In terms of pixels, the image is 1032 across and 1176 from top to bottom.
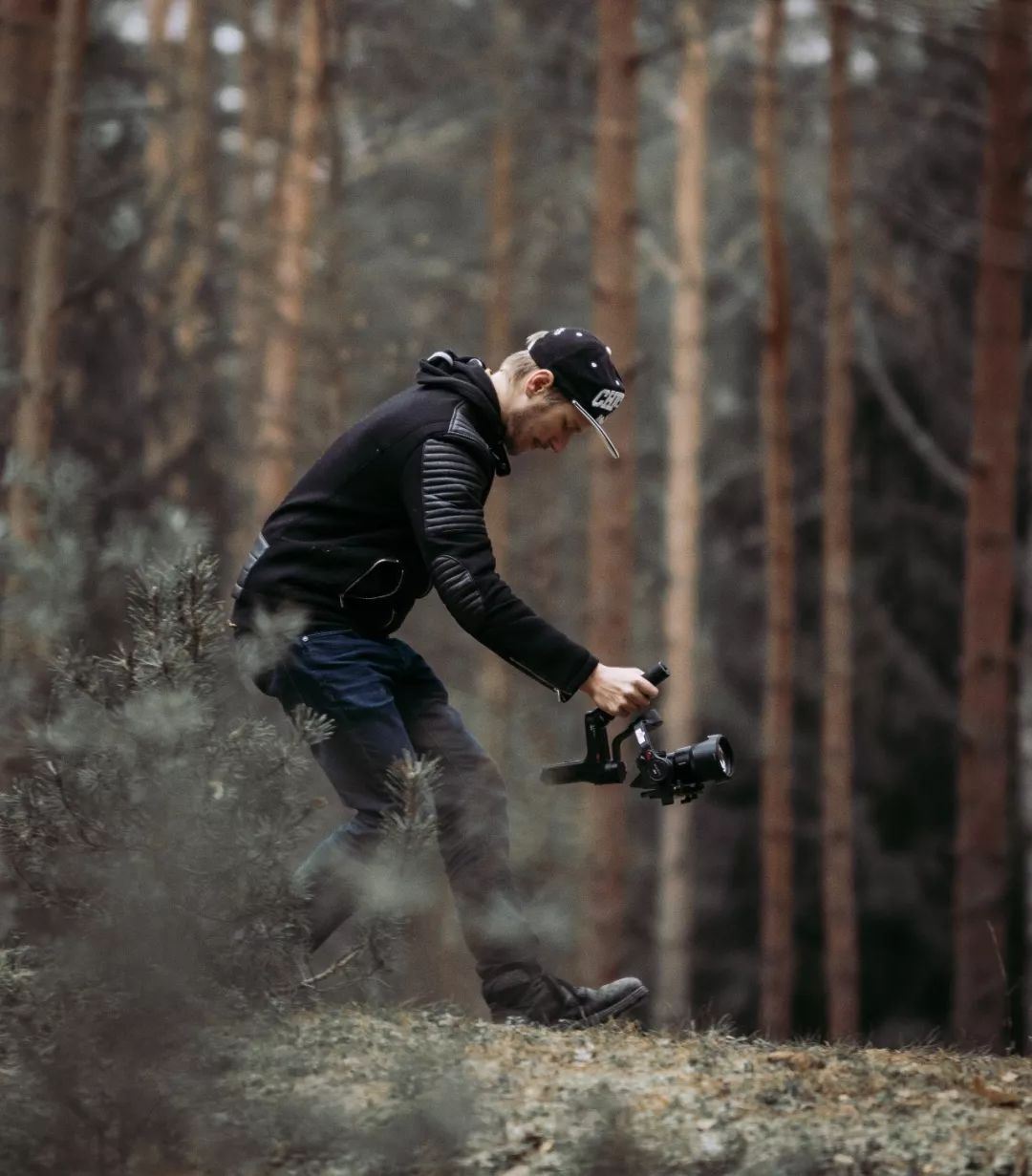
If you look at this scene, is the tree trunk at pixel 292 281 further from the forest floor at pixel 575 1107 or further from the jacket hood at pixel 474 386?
the forest floor at pixel 575 1107

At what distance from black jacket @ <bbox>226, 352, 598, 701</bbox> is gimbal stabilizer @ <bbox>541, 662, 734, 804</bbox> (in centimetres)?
20

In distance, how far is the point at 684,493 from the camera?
17.7 metres

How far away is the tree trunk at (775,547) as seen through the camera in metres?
16.0

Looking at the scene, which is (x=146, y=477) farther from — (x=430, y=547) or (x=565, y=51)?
(x=430, y=547)

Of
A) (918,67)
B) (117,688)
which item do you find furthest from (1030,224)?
(117,688)

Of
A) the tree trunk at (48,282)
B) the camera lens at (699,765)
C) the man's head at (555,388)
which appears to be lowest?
the camera lens at (699,765)

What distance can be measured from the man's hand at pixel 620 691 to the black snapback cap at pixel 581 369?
80 centimetres

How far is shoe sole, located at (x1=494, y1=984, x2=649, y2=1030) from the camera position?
20.2 feet

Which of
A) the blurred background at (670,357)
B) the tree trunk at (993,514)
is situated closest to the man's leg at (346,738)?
the blurred background at (670,357)

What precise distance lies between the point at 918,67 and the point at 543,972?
17.7 meters

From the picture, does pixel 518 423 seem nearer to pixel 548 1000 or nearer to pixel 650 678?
pixel 650 678

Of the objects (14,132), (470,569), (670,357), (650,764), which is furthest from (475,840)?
(670,357)

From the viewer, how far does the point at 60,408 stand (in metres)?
18.6

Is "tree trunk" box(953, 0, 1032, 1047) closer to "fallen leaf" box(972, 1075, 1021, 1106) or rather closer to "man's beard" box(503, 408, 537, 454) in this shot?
"fallen leaf" box(972, 1075, 1021, 1106)
